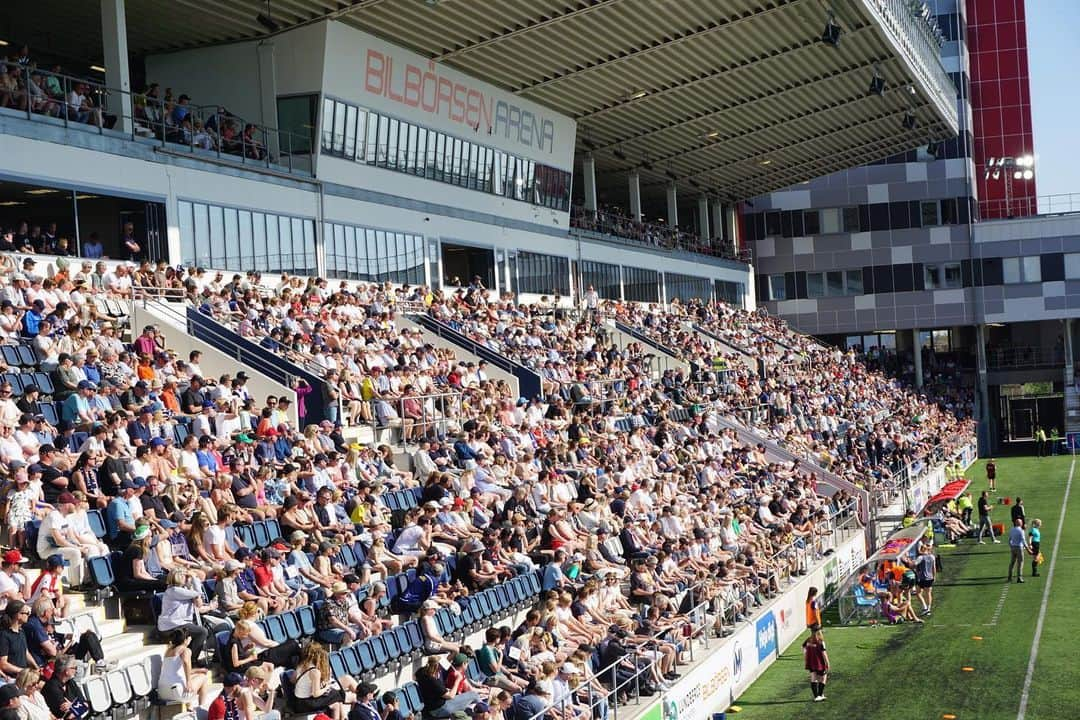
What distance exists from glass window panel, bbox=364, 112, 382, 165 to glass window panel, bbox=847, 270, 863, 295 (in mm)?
38481

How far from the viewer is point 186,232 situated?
90.6ft

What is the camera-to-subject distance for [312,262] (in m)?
31.9

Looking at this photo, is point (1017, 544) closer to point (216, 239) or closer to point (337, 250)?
point (337, 250)

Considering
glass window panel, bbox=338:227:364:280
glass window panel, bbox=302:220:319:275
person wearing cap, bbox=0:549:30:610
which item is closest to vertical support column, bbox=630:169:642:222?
glass window panel, bbox=338:227:364:280

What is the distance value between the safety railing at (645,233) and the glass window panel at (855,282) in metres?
5.38

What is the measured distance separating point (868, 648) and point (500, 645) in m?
10.5

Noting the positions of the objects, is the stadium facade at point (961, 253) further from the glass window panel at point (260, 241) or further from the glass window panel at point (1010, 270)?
the glass window panel at point (260, 241)

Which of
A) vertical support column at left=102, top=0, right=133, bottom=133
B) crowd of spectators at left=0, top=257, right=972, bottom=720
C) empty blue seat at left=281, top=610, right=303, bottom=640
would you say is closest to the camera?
crowd of spectators at left=0, top=257, right=972, bottom=720

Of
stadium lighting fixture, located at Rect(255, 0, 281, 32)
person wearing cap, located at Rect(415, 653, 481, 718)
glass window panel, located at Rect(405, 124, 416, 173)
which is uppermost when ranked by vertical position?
stadium lighting fixture, located at Rect(255, 0, 281, 32)

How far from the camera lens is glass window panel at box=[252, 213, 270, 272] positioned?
97.8 ft

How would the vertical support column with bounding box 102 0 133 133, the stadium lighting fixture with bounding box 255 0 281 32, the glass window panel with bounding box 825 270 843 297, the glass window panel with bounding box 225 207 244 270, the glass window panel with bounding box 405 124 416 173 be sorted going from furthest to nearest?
the glass window panel with bounding box 825 270 843 297 → the glass window panel with bounding box 405 124 416 173 → the stadium lighting fixture with bounding box 255 0 281 32 → the glass window panel with bounding box 225 207 244 270 → the vertical support column with bounding box 102 0 133 133

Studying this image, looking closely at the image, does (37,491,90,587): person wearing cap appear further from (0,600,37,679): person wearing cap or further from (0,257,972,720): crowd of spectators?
(0,600,37,679): person wearing cap

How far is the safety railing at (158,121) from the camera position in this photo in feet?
78.9

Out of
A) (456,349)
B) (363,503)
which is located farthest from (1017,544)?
(363,503)
